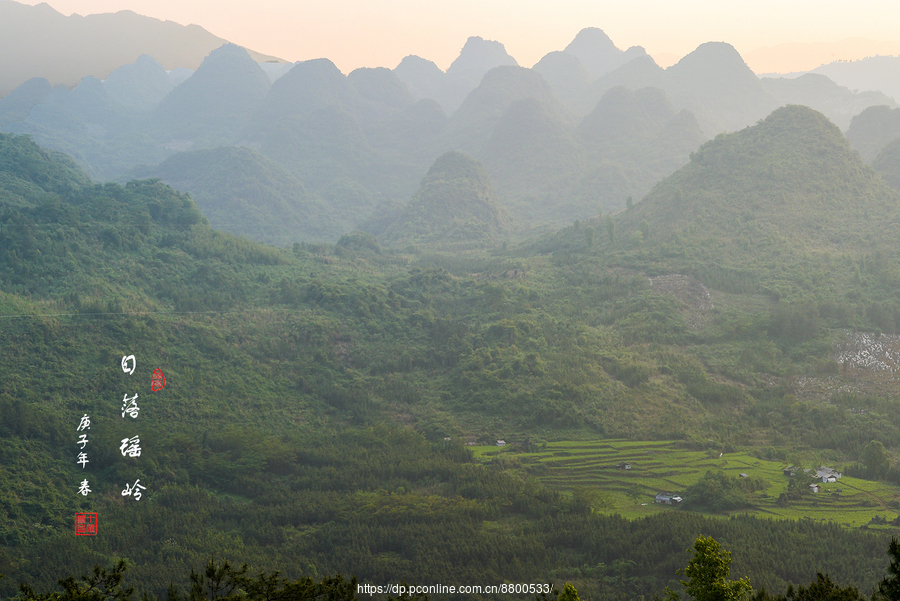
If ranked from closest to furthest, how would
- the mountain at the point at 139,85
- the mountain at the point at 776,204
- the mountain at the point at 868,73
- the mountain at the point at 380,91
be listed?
the mountain at the point at 776,204
the mountain at the point at 139,85
the mountain at the point at 380,91
the mountain at the point at 868,73

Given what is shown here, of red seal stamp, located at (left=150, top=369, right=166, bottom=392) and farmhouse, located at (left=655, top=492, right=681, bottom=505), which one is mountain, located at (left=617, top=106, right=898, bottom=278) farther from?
red seal stamp, located at (left=150, top=369, right=166, bottom=392)

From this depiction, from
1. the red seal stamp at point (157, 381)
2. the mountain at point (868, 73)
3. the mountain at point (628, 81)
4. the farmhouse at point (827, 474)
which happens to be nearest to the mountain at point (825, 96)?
the mountain at point (628, 81)

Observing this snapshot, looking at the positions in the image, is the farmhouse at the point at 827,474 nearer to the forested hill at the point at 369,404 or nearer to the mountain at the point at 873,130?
the forested hill at the point at 369,404

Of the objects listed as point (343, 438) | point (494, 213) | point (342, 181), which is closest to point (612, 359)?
point (343, 438)

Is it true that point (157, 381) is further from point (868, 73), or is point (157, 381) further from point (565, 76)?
point (868, 73)

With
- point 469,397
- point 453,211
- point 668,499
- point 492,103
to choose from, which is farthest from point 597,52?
point 668,499

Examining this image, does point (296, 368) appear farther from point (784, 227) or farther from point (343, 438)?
point (784, 227)

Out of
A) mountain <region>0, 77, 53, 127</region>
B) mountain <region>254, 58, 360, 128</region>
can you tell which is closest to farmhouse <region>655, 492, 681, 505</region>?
mountain <region>0, 77, 53, 127</region>
